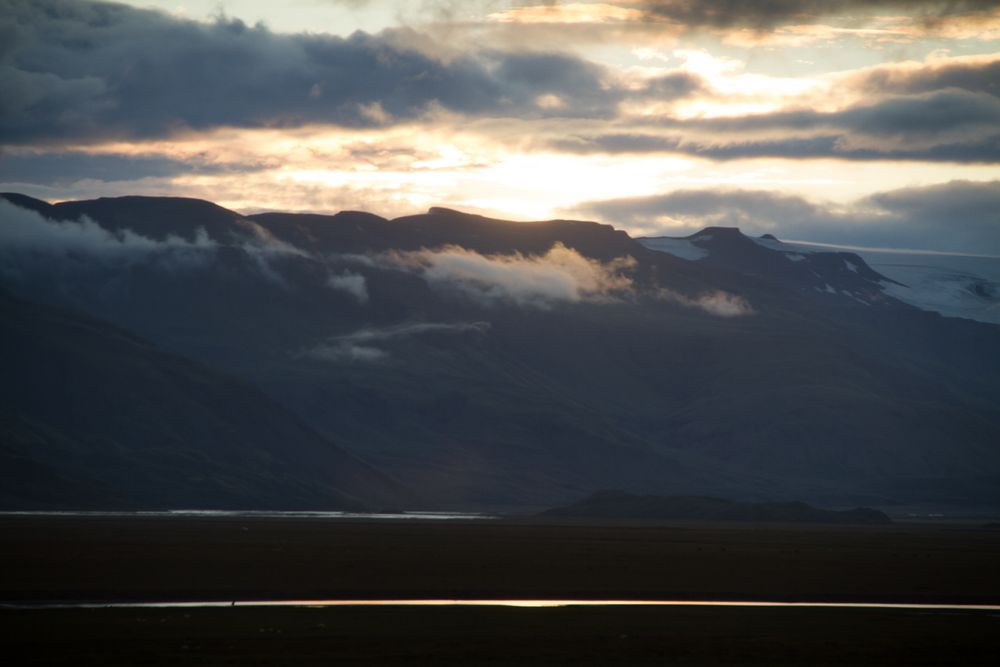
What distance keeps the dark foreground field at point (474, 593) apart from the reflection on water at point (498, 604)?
181 cm

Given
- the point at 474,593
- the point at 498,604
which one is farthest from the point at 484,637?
the point at 474,593

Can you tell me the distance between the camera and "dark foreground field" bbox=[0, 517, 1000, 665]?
4847cm

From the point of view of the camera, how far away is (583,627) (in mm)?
54969

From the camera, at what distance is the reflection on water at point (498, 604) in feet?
194

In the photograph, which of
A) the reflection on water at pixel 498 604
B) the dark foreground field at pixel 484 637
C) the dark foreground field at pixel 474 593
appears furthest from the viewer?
the reflection on water at pixel 498 604

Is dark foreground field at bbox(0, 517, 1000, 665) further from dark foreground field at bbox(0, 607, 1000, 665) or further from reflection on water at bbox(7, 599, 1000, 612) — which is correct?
reflection on water at bbox(7, 599, 1000, 612)

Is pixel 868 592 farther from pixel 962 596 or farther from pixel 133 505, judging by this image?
pixel 133 505

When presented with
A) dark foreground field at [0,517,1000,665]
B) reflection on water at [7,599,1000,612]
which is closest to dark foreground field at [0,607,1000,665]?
dark foreground field at [0,517,1000,665]

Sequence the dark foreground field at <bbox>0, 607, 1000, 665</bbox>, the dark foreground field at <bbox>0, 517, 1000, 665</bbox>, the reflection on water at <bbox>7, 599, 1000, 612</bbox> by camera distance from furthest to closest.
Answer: the reflection on water at <bbox>7, 599, 1000, 612</bbox> → the dark foreground field at <bbox>0, 517, 1000, 665</bbox> → the dark foreground field at <bbox>0, 607, 1000, 665</bbox>

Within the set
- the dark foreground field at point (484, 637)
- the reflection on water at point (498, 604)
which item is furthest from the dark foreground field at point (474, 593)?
the reflection on water at point (498, 604)

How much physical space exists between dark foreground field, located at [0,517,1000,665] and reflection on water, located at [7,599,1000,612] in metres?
1.81

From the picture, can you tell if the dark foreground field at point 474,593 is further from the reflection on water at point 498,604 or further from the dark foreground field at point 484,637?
the reflection on water at point 498,604

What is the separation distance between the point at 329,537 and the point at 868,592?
50022mm

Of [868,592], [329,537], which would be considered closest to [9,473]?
[329,537]
